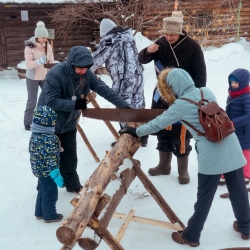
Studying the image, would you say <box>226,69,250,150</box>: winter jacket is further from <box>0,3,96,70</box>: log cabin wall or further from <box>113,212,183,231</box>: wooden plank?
<box>0,3,96,70</box>: log cabin wall

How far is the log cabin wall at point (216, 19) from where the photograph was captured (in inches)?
615

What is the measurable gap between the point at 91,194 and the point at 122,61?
308cm

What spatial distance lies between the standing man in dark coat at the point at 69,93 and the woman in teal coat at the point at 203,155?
2.51 ft

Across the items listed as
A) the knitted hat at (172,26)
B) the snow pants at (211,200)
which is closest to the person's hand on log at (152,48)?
the knitted hat at (172,26)

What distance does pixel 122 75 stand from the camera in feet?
18.2

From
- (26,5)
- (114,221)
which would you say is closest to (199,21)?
(26,5)

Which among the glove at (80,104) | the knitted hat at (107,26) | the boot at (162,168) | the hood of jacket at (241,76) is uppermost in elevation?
the knitted hat at (107,26)

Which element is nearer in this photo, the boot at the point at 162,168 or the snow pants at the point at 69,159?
the snow pants at the point at 69,159

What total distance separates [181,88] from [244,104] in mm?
1264

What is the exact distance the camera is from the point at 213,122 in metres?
3.01

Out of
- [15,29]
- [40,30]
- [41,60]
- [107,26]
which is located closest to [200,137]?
[107,26]

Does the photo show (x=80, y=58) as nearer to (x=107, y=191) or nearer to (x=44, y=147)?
(x=44, y=147)

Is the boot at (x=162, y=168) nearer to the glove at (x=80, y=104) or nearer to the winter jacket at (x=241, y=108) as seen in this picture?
the winter jacket at (x=241, y=108)

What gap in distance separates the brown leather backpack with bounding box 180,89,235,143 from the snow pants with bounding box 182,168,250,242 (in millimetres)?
394
